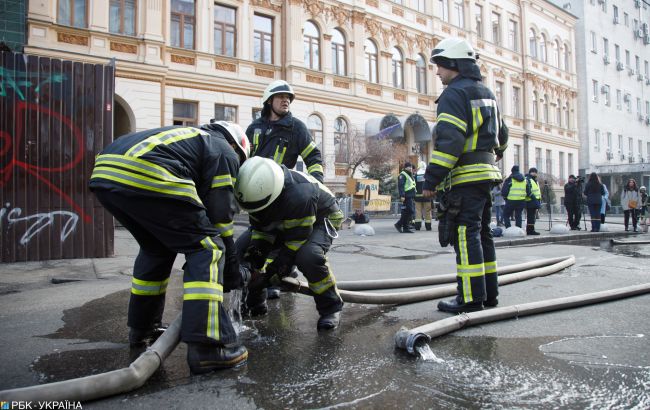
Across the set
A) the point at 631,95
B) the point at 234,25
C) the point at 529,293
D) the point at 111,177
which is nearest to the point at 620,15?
the point at 631,95

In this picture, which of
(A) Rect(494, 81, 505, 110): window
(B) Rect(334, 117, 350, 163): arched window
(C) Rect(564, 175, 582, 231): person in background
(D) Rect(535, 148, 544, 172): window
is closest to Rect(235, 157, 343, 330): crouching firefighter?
(C) Rect(564, 175, 582, 231): person in background

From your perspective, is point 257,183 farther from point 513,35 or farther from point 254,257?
point 513,35

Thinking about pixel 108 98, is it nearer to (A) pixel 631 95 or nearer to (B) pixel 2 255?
(B) pixel 2 255

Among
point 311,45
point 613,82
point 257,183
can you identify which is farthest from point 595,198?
point 613,82

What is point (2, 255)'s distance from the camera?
6121 millimetres

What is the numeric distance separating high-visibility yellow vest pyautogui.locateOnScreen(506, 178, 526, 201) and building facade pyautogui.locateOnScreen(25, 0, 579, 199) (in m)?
9.61

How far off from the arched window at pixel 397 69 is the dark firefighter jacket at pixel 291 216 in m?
21.7

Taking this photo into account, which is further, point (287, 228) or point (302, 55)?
point (302, 55)

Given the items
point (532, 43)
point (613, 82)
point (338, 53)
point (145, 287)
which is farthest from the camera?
point (613, 82)

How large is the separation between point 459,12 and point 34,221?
26873 mm

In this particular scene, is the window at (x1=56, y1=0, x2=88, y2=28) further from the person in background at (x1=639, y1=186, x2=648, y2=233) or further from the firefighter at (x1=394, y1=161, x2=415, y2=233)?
the person in background at (x1=639, y1=186, x2=648, y2=233)

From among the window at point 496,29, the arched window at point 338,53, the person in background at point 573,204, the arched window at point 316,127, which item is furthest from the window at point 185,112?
the window at point 496,29

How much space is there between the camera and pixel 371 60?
22.9m

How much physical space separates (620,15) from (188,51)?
40156 mm
